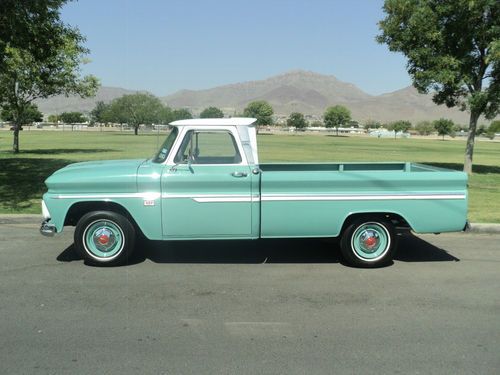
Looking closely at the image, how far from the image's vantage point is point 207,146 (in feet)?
21.8

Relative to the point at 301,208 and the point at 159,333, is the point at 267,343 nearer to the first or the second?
the point at 159,333

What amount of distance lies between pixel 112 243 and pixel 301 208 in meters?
2.38

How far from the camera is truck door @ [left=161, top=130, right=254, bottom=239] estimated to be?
6.30 metres

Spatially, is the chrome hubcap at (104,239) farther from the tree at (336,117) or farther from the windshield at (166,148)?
the tree at (336,117)

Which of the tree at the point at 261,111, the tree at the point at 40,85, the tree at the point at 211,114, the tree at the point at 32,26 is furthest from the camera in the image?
the tree at the point at 261,111

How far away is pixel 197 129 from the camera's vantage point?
6500mm

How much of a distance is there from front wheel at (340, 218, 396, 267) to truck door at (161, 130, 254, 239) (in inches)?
49.6

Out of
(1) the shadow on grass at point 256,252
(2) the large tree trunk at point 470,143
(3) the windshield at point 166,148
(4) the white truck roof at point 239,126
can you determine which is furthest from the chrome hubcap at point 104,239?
(2) the large tree trunk at point 470,143

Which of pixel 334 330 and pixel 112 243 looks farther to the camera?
pixel 112 243

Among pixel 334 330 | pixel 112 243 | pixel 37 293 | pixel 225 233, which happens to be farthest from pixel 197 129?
pixel 334 330

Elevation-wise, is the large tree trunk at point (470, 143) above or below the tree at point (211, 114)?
below

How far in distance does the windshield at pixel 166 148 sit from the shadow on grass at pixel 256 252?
4.37 feet

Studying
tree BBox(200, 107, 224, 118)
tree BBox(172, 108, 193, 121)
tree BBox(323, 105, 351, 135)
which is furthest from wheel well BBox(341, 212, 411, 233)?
tree BBox(323, 105, 351, 135)

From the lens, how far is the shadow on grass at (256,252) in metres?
6.91
